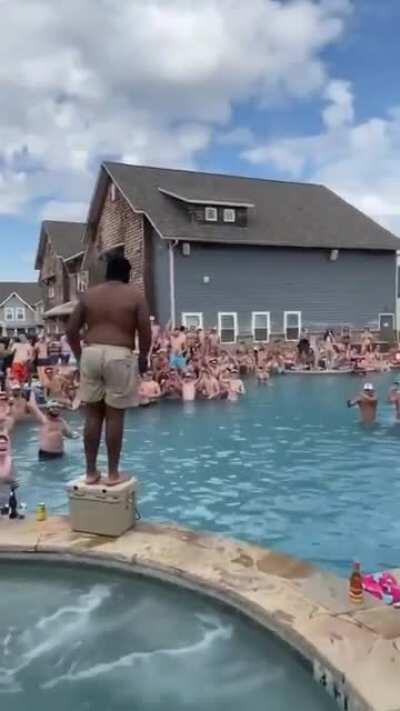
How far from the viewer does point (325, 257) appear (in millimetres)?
26562

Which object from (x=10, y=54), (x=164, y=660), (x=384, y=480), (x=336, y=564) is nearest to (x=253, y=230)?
(x=10, y=54)

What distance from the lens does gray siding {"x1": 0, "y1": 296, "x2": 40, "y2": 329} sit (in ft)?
170

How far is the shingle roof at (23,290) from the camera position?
53500 millimetres

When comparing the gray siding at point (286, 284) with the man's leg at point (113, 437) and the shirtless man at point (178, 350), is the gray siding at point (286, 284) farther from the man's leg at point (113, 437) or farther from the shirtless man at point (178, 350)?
the man's leg at point (113, 437)

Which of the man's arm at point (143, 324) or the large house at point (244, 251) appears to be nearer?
the man's arm at point (143, 324)

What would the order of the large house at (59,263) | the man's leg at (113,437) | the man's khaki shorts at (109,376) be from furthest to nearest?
1. the large house at (59,263)
2. the man's leg at (113,437)
3. the man's khaki shorts at (109,376)

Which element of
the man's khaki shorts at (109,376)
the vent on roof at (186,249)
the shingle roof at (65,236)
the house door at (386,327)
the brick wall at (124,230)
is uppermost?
the shingle roof at (65,236)

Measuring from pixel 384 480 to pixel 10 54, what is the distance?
34.6 ft

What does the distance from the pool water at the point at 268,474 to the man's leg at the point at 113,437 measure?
6.85ft

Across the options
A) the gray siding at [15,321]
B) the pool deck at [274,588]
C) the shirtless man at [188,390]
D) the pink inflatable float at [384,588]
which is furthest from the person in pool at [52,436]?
the gray siding at [15,321]

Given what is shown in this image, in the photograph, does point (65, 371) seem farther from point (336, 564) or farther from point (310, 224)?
point (310, 224)

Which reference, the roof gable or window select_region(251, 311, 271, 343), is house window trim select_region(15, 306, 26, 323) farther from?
window select_region(251, 311, 271, 343)

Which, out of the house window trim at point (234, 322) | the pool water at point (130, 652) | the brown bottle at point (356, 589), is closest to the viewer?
the pool water at point (130, 652)

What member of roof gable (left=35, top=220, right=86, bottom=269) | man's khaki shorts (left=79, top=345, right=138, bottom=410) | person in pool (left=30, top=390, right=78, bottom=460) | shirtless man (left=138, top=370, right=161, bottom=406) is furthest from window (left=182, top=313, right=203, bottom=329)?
→ man's khaki shorts (left=79, top=345, right=138, bottom=410)
